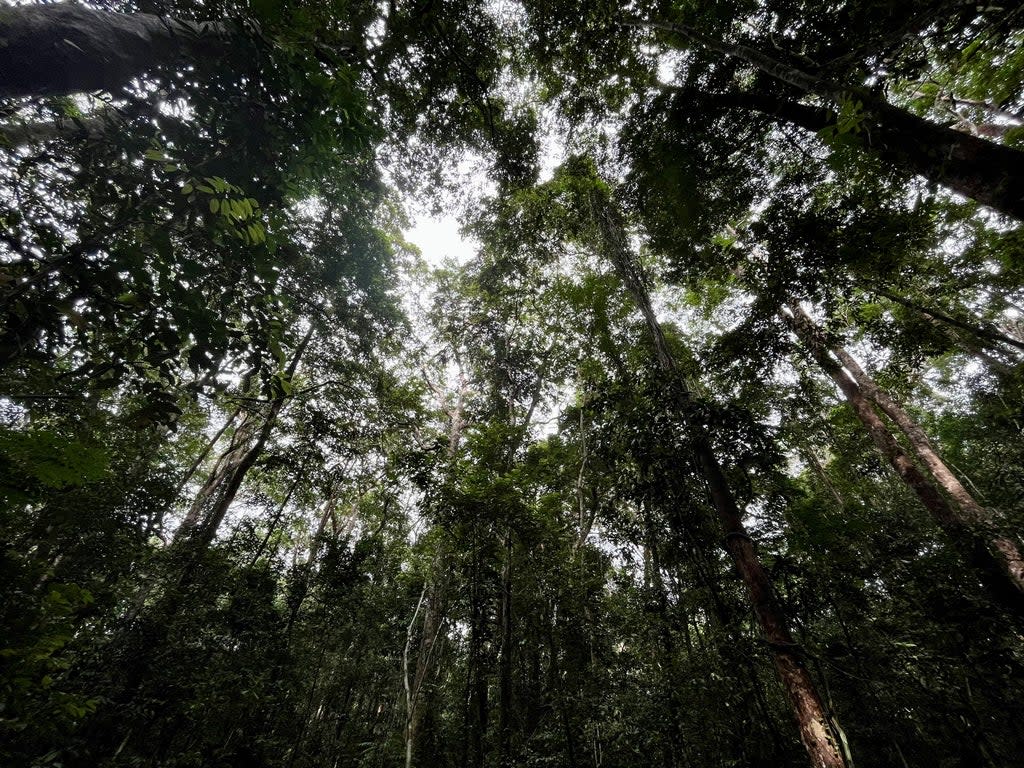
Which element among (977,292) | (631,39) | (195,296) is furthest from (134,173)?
(977,292)

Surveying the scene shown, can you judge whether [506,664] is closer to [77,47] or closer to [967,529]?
[967,529]

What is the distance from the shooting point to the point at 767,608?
2.94 metres

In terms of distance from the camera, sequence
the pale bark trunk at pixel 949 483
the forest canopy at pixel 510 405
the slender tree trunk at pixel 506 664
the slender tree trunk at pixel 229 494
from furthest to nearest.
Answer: the slender tree trunk at pixel 229 494 < the pale bark trunk at pixel 949 483 < the slender tree trunk at pixel 506 664 < the forest canopy at pixel 510 405

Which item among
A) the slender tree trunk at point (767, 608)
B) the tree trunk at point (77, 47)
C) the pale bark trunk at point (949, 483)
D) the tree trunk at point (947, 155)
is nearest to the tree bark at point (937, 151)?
the tree trunk at point (947, 155)

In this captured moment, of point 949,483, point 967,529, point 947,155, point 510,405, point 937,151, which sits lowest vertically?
point 967,529

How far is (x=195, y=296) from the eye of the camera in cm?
205

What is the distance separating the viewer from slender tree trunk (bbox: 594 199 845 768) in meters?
2.50

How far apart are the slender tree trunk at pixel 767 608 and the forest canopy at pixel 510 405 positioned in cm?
3

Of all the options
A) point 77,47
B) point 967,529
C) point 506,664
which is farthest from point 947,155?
point 506,664

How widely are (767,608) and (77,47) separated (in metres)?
6.51

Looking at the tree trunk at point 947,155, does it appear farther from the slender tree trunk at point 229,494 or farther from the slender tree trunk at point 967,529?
the slender tree trunk at point 229,494

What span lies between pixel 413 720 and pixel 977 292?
11172mm

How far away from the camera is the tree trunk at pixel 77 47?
264cm

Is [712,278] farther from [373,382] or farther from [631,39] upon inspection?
[373,382]
